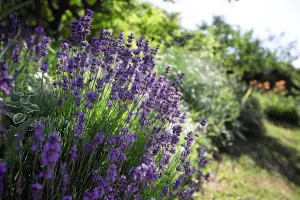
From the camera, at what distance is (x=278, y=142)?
349 inches

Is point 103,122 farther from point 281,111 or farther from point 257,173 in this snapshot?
point 281,111

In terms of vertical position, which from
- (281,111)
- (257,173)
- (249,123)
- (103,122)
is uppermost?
(103,122)

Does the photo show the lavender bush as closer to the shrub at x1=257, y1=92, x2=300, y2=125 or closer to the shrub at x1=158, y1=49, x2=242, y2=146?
the shrub at x1=158, y1=49, x2=242, y2=146

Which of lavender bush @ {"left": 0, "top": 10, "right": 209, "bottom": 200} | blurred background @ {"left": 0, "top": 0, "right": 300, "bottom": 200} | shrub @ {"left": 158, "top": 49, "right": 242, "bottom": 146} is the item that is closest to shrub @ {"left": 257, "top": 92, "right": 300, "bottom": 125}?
blurred background @ {"left": 0, "top": 0, "right": 300, "bottom": 200}

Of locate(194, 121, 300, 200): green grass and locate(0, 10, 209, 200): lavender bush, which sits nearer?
locate(0, 10, 209, 200): lavender bush

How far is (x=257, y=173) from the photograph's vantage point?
5.76 metres

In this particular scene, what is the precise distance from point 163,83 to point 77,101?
0.96 meters

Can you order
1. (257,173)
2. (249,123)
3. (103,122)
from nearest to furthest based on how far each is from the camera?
(103,122)
(257,173)
(249,123)

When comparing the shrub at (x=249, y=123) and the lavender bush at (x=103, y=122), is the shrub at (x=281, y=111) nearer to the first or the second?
the shrub at (x=249, y=123)

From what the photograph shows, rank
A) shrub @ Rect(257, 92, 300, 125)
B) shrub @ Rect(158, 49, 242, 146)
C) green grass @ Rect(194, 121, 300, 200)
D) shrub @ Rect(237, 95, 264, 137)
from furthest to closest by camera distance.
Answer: shrub @ Rect(257, 92, 300, 125) → shrub @ Rect(237, 95, 264, 137) → shrub @ Rect(158, 49, 242, 146) → green grass @ Rect(194, 121, 300, 200)

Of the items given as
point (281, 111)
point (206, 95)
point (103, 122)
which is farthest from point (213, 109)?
point (281, 111)

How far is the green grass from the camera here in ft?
14.8

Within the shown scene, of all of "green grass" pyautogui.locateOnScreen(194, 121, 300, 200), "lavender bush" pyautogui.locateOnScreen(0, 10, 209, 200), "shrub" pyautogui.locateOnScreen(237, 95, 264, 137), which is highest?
"lavender bush" pyautogui.locateOnScreen(0, 10, 209, 200)

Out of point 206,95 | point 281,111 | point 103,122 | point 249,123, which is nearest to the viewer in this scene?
point 103,122
